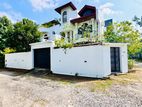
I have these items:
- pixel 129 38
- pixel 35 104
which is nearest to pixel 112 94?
pixel 35 104

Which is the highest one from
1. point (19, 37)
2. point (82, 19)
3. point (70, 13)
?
point (70, 13)

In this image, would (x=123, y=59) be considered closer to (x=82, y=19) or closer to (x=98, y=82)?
(x=98, y=82)

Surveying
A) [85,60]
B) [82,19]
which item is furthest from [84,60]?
[82,19]

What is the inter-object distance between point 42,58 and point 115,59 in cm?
809

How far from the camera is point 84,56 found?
1359 cm

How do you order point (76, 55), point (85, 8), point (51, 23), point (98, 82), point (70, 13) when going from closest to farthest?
point (98, 82) < point (76, 55) < point (85, 8) < point (70, 13) < point (51, 23)

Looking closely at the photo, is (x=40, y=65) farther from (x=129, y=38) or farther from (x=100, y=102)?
(x=100, y=102)

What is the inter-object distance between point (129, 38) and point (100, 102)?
511 inches

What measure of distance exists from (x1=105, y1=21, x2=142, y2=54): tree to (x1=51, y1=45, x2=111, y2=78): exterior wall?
5.62 metres

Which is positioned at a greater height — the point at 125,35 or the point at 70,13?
the point at 70,13

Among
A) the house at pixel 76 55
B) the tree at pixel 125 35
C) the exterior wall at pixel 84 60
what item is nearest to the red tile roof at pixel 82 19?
the house at pixel 76 55

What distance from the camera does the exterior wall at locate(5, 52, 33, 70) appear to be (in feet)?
64.6

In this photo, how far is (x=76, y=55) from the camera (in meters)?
14.2

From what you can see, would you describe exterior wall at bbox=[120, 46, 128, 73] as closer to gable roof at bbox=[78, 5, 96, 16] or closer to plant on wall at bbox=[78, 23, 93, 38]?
A: plant on wall at bbox=[78, 23, 93, 38]
